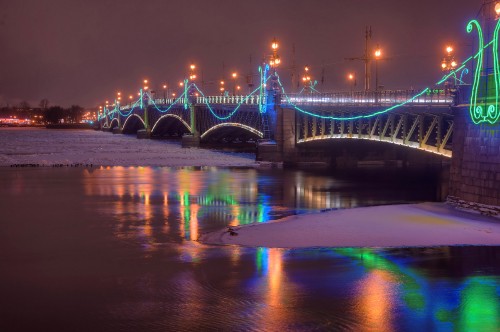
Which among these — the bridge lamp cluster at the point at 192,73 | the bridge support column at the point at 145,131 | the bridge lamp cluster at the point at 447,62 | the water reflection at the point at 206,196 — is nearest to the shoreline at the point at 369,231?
the water reflection at the point at 206,196

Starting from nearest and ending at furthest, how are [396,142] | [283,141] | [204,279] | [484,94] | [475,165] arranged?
1. [204,279]
2. [484,94]
3. [475,165]
4. [396,142]
5. [283,141]

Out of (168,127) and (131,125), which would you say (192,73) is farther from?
(131,125)

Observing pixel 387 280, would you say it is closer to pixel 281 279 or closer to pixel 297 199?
pixel 281 279

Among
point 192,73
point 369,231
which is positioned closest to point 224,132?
point 192,73

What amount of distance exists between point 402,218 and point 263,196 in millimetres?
10705

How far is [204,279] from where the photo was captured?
14.7 m

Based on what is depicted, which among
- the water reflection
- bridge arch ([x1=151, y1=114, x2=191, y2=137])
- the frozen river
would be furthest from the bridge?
bridge arch ([x1=151, y1=114, x2=191, y2=137])

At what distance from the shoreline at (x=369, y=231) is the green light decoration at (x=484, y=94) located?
3597 mm

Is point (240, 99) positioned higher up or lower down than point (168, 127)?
higher up

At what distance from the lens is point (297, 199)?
31.5 meters

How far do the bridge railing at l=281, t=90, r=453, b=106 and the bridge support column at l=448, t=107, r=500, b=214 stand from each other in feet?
20.6

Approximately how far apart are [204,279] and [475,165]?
1431 centimetres

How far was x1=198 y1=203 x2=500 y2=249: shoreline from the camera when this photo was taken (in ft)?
62.0

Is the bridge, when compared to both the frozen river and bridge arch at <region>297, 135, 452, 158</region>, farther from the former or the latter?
the frozen river
